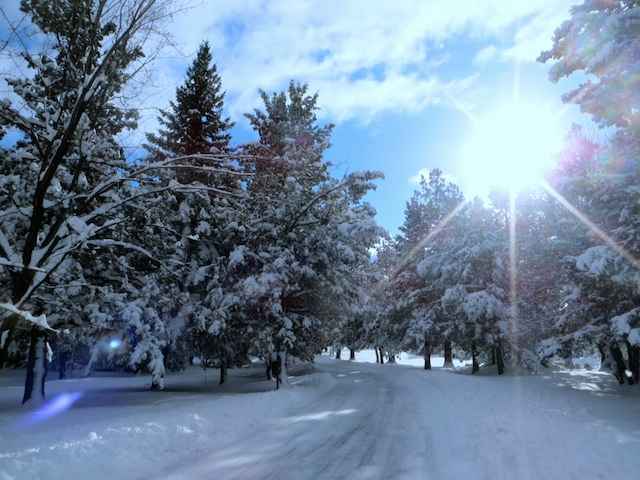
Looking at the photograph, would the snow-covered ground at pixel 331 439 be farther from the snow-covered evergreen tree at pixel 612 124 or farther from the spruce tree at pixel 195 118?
the spruce tree at pixel 195 118

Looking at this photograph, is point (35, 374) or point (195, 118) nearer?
point (35, 374)

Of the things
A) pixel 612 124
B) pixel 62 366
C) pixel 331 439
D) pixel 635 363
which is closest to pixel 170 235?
pixel 331 439

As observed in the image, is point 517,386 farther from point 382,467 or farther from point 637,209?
point 382,467

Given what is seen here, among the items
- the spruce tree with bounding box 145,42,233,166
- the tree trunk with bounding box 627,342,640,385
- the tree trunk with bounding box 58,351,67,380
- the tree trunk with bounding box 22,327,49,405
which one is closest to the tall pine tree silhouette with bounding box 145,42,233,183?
the spruce tree with bounding box 145,42,233,166

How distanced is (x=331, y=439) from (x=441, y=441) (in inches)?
87.2

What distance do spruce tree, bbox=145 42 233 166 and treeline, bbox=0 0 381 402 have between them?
66 millimetres

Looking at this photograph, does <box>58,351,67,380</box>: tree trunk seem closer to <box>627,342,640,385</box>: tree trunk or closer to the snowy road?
the snowy road

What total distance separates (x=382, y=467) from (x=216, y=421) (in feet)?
14.8

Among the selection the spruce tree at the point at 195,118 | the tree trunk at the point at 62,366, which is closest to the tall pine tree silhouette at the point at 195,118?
the spruce tree at the point at 195,118

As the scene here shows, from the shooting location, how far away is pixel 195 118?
19.2 meters

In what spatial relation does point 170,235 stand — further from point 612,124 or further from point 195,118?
point 612,124

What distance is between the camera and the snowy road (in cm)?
648

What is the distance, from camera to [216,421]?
31.5 ft

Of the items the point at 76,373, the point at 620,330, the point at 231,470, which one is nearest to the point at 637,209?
the point at 620,330
